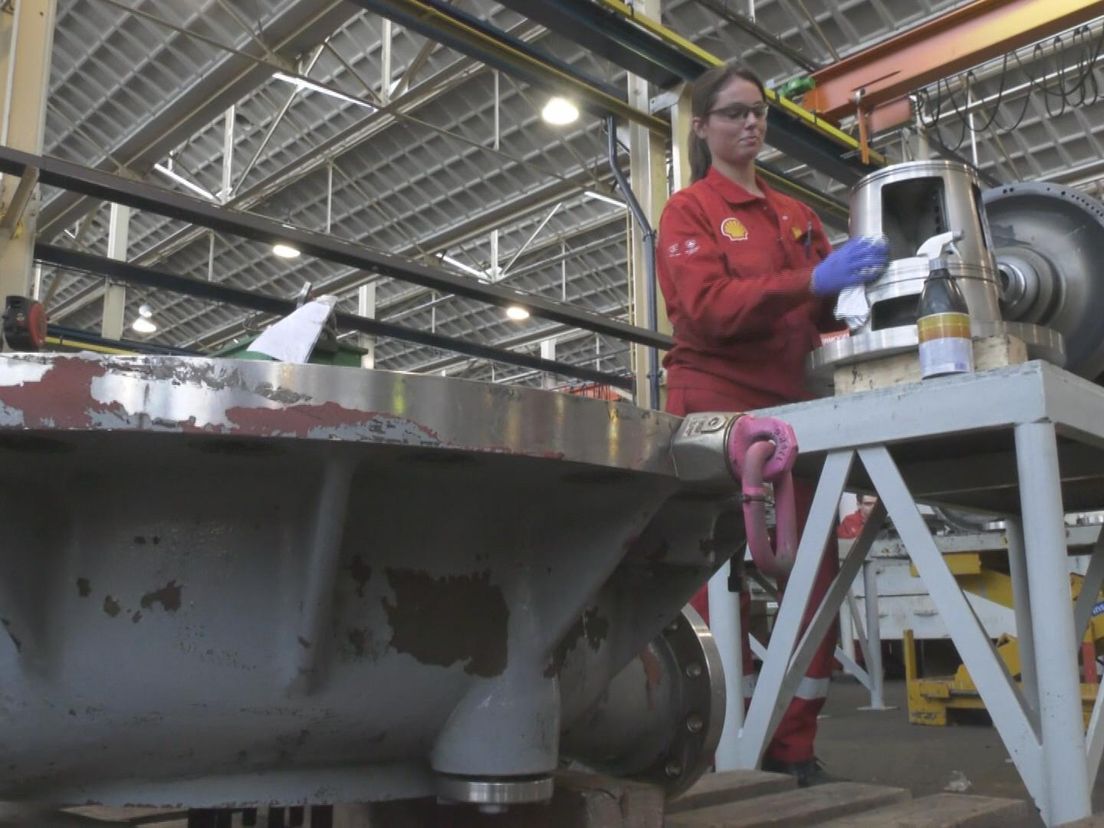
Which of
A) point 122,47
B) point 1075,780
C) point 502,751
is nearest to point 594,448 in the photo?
point 502,751

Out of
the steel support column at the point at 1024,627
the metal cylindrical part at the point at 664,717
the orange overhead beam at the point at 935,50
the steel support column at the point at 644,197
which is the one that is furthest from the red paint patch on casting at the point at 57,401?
the orange overhead beam at the point at 935,50

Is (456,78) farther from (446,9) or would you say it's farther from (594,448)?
(594,448)

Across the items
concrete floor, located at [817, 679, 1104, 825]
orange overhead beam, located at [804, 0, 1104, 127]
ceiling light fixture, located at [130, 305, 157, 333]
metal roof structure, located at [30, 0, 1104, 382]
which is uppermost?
metal roof structure, located at [30, 0, 1104, 382]

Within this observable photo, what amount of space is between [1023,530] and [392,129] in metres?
7.52

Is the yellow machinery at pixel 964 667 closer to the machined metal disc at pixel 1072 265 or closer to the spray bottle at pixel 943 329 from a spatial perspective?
the machined metal disc at pixel 1072 265

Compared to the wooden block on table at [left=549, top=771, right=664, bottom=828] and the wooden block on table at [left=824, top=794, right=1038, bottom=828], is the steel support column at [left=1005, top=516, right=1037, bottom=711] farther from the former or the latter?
the wooden block on table at [left=549, top=771, right=664, bottom=828]

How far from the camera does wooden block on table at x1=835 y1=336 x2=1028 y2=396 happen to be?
1.33m

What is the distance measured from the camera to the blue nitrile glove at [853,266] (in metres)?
1.48

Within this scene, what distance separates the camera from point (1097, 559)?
1.91m

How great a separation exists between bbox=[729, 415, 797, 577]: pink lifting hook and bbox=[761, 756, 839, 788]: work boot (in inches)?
43.1

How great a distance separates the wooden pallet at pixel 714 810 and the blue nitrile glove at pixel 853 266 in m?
0.73

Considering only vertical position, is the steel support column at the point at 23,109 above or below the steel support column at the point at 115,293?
below

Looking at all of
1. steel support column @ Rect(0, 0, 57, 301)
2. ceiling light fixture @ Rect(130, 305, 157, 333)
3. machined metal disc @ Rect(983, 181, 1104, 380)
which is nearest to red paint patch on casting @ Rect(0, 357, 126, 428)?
machined metal disc @ Rect(983, 181, 1104, 380)

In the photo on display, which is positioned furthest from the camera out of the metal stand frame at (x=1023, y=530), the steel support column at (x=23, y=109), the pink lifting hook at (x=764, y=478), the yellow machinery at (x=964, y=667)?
the yellow machinery at (x=964, y=667)
